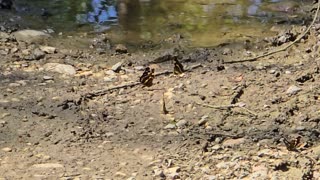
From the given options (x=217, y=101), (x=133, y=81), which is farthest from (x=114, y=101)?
(x=217, y=101)

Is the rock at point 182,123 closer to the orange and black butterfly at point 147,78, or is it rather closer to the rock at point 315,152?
the orange and black butterfly at point 147,78

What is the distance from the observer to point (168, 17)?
5516mm

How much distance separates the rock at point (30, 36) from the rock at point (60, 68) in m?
0.58

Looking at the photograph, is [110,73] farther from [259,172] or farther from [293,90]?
[259,172]

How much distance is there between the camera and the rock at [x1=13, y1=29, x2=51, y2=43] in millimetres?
4793

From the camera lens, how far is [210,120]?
135 inches

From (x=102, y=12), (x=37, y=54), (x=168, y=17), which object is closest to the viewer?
(x=37, y=54)

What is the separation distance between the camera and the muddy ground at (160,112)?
2.95 metres

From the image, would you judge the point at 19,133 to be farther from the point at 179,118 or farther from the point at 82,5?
the point at 82,5

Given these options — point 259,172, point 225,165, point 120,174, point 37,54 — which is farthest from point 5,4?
point 259,172

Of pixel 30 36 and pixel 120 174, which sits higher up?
pixel 30 36

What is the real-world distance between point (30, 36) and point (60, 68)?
29.3 inches

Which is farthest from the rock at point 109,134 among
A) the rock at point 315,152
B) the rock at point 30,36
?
the rock at point 30,36

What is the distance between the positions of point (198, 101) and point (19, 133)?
1.02 metres
